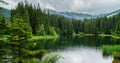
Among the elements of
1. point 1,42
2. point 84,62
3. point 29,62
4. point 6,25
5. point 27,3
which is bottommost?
point 84,62

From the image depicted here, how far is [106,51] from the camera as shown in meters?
55.4

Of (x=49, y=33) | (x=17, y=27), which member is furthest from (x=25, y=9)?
(x=17, y=27)

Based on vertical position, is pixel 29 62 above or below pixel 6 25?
below

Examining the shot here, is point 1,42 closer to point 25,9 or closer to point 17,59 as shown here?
point 17,59

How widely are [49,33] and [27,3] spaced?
22.7m

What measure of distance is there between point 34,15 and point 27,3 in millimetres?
8943

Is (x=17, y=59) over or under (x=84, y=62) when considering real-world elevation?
over

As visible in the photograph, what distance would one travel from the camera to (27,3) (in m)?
135

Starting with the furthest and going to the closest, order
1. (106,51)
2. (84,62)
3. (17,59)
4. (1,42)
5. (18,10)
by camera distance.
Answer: (18,10)
(106,51)
(84,62)
(17,59)
(1,42)

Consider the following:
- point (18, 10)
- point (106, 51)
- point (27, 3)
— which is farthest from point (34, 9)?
point (106, 51)

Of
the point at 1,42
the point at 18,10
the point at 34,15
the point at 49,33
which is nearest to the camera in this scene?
the point at 1,42

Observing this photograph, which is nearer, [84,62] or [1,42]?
[1,42]

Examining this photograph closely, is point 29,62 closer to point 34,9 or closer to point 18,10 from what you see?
point 18,10

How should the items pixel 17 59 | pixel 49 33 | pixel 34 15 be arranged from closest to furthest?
1. pixel 17 59
2. pixel 34 15
3. pixel 49 33
